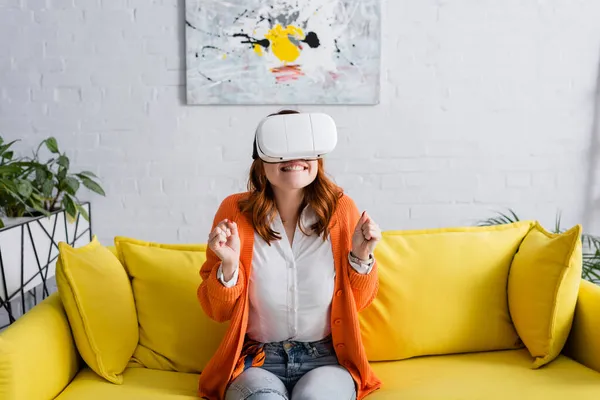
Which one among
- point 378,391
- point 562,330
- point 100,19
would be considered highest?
point 100,19

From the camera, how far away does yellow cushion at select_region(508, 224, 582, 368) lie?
1976mm

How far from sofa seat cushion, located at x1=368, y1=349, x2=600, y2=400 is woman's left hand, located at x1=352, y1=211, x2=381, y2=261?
413 millimetres

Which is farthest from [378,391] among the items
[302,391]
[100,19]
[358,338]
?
[100,19]

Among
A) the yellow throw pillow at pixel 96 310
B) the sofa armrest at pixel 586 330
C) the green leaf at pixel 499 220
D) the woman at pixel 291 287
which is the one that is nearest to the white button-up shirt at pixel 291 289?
the woman at pixel 291 287

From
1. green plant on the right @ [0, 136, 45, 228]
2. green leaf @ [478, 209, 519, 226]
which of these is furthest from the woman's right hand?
green leaf @ [478, 209, 519, 226]

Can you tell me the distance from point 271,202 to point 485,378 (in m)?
0.81

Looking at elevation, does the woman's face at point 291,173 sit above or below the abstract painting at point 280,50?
below

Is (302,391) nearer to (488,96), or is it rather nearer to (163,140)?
(163,140)

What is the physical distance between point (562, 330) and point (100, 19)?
2.24 meters

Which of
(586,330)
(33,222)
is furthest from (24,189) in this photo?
(586,330)

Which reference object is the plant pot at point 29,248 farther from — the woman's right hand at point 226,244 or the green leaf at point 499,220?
the green leaf at point 499,220

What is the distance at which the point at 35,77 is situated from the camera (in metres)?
2.90

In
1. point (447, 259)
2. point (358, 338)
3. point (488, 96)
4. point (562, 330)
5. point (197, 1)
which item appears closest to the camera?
point (358, 338)

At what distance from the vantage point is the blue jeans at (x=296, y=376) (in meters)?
1.67
